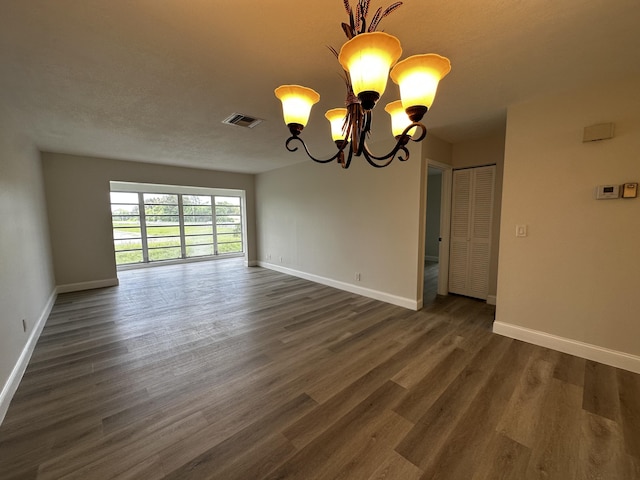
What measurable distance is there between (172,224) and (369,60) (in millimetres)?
7935

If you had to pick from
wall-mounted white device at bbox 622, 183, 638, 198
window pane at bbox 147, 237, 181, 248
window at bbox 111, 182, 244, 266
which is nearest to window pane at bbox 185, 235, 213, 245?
window at bbox 111, 182, 244, 266

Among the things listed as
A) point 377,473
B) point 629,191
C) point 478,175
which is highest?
point 478,175

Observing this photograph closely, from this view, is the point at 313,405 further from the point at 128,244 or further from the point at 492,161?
the point at 128,244

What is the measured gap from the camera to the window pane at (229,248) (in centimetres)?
864

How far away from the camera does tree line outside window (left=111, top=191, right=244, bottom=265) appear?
6934 mm

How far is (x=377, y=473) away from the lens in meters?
1.40

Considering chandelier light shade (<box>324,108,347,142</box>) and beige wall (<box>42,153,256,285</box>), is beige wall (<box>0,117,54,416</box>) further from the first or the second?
chandelier light shade (<box>324,108,347,142</box>)


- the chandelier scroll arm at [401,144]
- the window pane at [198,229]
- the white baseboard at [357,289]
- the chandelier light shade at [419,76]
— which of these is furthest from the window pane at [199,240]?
the chandelier light shade at [419,76]

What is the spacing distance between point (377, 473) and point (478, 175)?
403 centimetres

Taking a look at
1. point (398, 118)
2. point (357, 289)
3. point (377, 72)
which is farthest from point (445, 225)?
point (377, 72)

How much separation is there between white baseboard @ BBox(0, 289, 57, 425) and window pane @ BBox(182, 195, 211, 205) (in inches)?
190

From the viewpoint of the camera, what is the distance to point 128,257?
23.0 feet

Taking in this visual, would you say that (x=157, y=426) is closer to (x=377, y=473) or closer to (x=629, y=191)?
(x=377, y=473)

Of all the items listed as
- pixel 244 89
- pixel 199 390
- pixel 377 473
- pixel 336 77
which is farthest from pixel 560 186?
pixel 199 390
